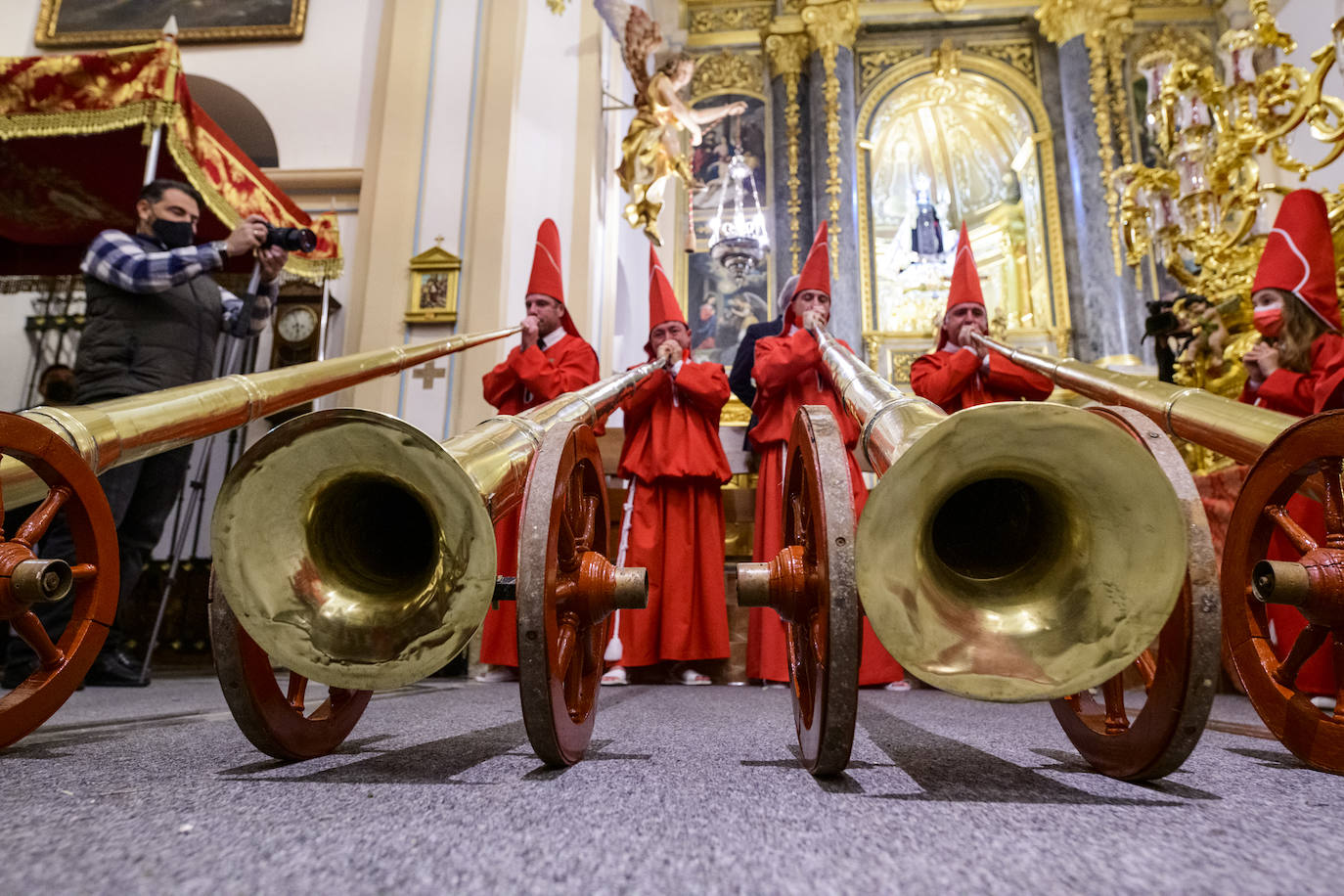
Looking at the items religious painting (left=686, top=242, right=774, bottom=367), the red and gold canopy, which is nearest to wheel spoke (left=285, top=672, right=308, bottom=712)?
the red and gold canopy

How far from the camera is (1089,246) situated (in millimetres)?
7566

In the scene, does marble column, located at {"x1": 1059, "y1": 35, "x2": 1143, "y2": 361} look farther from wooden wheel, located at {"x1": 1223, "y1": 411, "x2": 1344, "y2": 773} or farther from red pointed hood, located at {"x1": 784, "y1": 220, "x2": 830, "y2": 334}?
wooden wheel, located at {"x1": 1223, "y1": 411, "x2": 1344, "y2": 773}

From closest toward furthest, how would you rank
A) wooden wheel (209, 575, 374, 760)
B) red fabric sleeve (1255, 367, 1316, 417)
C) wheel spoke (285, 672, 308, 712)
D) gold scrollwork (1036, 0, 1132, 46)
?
1. wooden wheel (209, 575, 374, 760)
2. wheel spoke (285, 672, 308, 712)
3. red fabric sleeve (1255, 367, 1316, 417)
4. gold scrollwork (1036, 0, 1132, 46)

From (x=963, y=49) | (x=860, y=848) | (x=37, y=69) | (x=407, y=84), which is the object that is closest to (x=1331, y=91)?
(x=963, y=49)

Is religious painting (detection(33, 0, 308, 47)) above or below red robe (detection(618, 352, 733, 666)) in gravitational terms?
above

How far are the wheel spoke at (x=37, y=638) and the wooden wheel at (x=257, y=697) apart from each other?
0.35 metres

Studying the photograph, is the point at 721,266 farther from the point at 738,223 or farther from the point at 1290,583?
the point at 1290,583

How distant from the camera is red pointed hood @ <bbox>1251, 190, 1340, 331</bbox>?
2.57 m

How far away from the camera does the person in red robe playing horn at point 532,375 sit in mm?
3113

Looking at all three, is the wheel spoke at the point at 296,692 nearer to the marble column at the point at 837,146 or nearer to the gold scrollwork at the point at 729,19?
the marble column at the point at 837,146

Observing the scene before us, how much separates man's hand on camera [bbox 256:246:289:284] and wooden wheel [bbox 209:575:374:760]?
2.05 metres

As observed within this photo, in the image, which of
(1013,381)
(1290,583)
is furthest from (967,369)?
(1290,583)

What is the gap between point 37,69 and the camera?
340 cm

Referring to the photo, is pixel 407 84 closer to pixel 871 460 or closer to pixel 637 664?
pixel 637 664
